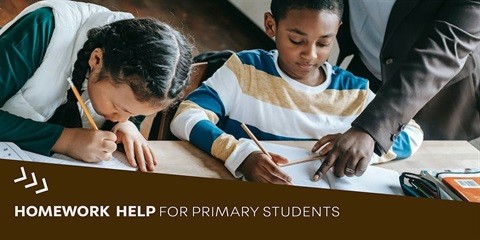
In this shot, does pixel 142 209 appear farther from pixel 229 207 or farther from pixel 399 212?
pixel 399 212

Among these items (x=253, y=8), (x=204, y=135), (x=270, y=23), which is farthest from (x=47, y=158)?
(x=253, y=8)

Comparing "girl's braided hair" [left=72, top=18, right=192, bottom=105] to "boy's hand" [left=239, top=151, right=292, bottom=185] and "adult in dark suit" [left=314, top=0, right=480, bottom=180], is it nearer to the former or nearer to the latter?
"boy's hand" [left=239, top=151, right=292, bottom=185]

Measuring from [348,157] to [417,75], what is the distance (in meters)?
0.26

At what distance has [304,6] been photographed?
4.69 ft

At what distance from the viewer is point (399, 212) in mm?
1231

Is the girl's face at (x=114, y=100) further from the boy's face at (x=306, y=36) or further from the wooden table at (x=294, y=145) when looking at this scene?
the boy's face at (x=306, y=36)

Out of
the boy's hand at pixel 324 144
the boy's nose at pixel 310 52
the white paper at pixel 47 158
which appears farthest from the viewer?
the boy's nose at pixel 310 52

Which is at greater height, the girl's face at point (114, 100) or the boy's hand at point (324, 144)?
the girl's face at point (114, 100)

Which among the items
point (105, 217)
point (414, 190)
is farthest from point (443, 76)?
point (105, 217)

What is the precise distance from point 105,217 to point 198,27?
A: 6.95 feet

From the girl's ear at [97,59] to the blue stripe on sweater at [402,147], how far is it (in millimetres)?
647

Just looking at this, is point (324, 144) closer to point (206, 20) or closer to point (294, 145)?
point (294, 145)

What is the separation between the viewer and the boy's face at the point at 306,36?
1419mm

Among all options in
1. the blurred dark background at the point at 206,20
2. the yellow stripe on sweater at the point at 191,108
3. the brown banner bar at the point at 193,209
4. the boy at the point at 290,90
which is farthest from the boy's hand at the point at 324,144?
the blurred dark background at the point at 206,20
